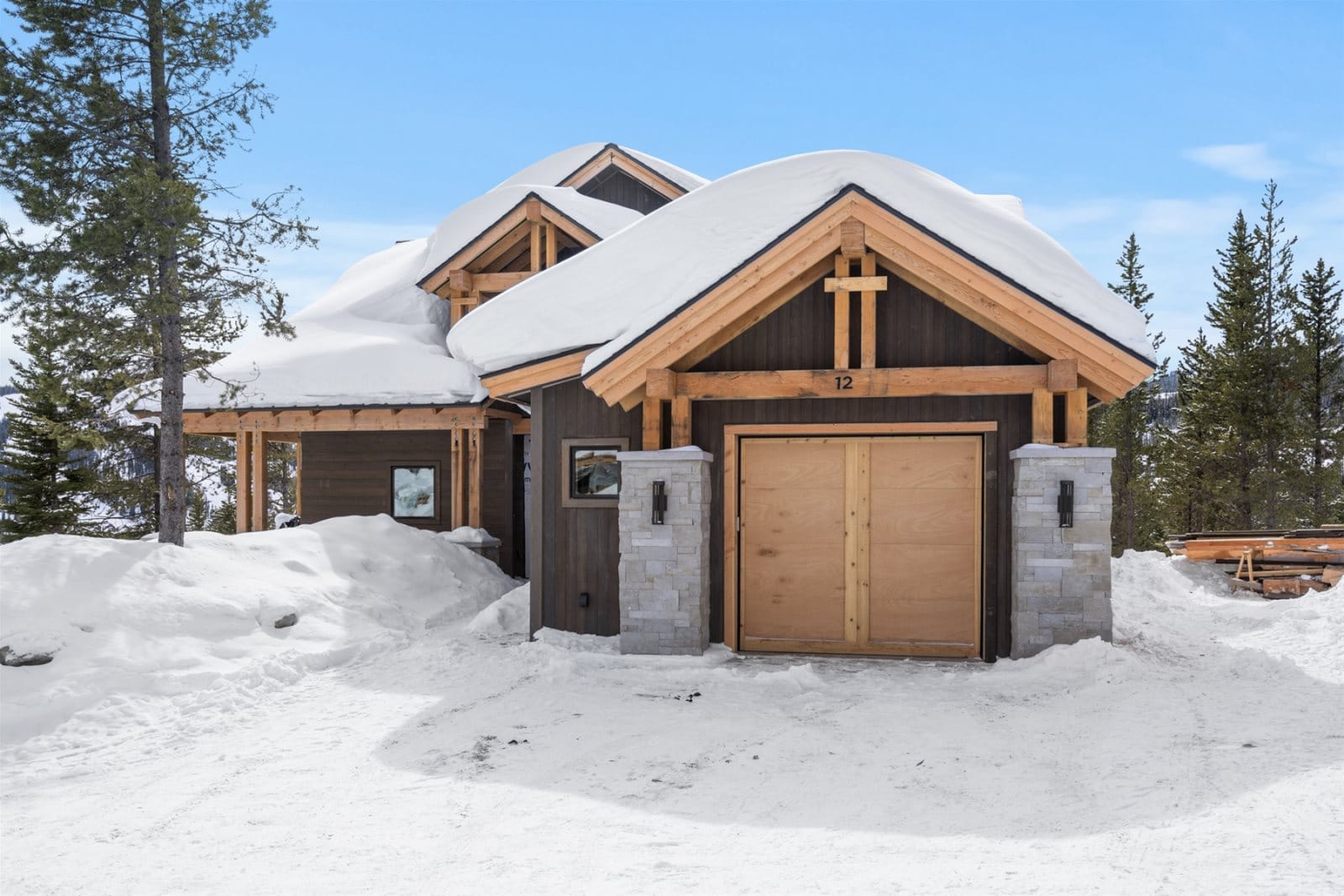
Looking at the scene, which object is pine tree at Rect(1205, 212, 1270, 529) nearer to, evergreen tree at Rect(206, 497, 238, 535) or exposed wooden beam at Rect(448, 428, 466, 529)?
exposed wooden beam at Rect(448, 428, 466, 529)

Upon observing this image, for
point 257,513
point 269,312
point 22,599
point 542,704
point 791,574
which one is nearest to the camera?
point 542,704

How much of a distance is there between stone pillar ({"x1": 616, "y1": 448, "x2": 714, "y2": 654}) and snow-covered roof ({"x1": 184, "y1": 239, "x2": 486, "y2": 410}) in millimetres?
7386

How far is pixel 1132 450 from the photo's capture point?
34188 mm

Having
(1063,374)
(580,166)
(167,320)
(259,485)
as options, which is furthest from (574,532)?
(580,166)

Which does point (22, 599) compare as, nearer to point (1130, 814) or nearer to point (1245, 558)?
point (1130, 814)

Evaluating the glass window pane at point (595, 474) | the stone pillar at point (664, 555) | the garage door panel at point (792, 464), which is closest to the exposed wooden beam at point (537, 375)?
the glass window pane at point (595, 474)

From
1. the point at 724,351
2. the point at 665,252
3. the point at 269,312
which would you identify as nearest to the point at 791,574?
the point at 724,351

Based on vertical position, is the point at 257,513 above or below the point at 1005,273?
below

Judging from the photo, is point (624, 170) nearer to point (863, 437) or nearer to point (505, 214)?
point (505, 214)

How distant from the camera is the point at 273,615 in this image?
399 inches

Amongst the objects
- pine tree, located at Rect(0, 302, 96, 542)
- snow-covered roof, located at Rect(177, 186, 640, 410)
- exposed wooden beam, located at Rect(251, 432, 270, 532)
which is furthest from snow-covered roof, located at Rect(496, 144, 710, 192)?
pine tree, located at Rect(0, 302, 96, 542)

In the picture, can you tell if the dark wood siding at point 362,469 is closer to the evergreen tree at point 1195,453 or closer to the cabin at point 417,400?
the cabin at point 417,400

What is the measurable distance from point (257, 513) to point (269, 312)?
17.3 feet

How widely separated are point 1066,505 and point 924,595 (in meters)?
1.68
